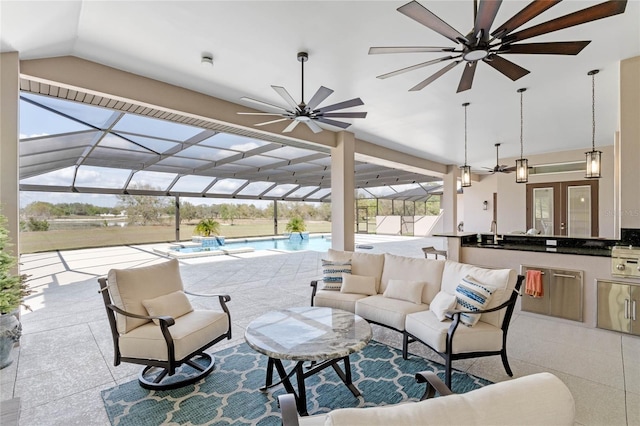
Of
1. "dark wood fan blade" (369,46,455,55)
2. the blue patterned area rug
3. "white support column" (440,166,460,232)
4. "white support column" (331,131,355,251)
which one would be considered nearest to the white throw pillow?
the blue patterned area rug

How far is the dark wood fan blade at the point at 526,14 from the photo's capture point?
1871 millimetres

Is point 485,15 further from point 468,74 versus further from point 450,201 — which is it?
point 450,201

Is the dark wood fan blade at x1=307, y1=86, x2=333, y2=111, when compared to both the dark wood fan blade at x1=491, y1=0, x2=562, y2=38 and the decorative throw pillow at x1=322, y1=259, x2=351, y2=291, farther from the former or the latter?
the decorative throw pillow at x1=322, y1=259, x2=351, y2=291

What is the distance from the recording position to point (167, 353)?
2396mm

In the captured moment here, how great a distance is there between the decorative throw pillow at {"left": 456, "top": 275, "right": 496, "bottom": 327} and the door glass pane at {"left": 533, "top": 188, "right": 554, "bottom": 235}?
24.6 feet

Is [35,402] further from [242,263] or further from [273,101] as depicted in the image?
[242,263]

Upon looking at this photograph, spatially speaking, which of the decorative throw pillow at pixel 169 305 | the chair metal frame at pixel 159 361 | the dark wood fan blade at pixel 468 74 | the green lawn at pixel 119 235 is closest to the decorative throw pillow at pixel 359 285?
the chair metal frame at pixel 159 361

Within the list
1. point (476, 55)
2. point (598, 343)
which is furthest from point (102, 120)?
point (598, 343)

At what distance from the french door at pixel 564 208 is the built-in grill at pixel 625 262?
5279 mm

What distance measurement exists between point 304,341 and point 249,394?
67 centimetres

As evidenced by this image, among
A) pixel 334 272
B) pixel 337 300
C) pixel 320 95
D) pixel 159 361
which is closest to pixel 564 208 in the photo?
pixel 334 272

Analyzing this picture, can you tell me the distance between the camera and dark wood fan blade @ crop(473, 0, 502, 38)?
188 centimetres

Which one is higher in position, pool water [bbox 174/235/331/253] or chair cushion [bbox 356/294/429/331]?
chair cushion [bbox 356/294/429/331]

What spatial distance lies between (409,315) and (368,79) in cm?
302
